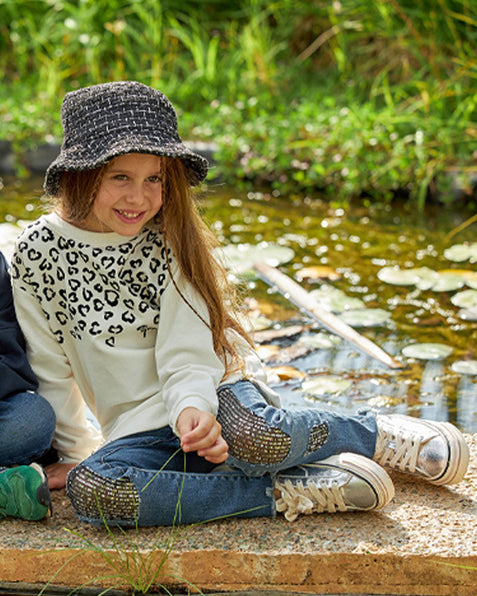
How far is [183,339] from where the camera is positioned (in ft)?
5.67

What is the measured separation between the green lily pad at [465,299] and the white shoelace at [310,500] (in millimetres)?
1423

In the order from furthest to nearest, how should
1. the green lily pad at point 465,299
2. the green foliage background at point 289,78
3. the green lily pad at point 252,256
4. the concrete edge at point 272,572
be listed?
the green foliage background at point 289,78
the green lily pad at point 252,256
the green lily pad at point 465,299
the concrete edge at point 272,572

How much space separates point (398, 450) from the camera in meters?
1.77

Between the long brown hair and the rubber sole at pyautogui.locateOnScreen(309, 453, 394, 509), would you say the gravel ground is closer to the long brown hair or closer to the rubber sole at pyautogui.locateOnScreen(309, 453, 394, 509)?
the rubber sole at pyautogui.locateOnScreen(309, 453, 394, 509)

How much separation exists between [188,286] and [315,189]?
2925 mm

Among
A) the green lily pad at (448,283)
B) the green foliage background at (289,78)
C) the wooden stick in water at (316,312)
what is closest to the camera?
the wooden stick in water at (316,312)

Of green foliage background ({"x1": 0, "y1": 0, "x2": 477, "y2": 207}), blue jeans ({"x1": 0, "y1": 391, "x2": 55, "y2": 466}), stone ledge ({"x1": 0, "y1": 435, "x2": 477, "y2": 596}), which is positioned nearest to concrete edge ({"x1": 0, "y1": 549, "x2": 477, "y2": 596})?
stone ledge ({"x1": 0, "y1": 435, "x2": 477, "y2": 596})

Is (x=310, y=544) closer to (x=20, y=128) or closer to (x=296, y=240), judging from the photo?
(x=296, y=240)

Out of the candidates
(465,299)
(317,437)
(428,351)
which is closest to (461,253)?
(465,299)

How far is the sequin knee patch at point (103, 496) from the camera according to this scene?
1.59m

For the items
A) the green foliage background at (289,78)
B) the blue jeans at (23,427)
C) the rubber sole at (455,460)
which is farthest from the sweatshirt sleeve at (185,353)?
the green foliage background at (289,78)

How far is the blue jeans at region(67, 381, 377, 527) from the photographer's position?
1.60 m

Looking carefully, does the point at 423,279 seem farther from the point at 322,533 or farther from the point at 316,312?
the point at 322,533

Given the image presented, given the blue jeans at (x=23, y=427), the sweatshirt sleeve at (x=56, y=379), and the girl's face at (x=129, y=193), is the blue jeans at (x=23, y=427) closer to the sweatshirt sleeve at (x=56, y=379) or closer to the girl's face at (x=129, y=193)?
the sweatshirt sleeve at (x=56, y=379)
